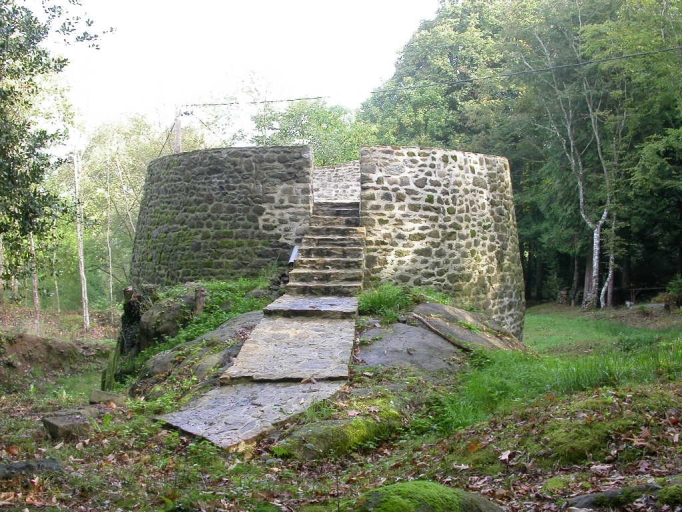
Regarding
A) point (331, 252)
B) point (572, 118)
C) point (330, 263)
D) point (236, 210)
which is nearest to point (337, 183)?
point (236, 210)

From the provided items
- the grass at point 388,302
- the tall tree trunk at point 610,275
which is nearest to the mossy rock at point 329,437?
the grass at point 388,302

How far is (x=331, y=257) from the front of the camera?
1035 centimetres

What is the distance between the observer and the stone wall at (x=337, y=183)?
1354cm

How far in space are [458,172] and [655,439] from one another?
776 cm

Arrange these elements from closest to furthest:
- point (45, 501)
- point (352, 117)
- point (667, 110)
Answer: point (45, 501), point (667, 110), point (352, 117)

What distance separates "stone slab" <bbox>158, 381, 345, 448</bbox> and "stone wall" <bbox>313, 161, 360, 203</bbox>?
7349 millimetres

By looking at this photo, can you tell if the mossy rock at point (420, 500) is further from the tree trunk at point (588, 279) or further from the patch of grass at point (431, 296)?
the tree trunk at point (588, 279)

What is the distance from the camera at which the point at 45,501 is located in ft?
11.8

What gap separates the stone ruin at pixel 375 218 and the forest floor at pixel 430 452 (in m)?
4.26

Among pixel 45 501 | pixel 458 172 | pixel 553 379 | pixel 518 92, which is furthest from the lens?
pixel 518 92

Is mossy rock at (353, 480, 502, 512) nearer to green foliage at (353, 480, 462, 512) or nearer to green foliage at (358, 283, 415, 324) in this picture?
green foliage at (353, 480, 462, 512)

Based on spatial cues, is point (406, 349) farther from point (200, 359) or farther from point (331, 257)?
point (331, 257)

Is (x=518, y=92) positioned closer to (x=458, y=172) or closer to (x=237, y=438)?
(x=458, y=172)

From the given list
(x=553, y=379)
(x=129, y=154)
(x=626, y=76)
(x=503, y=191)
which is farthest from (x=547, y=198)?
(x=553, y=379)
